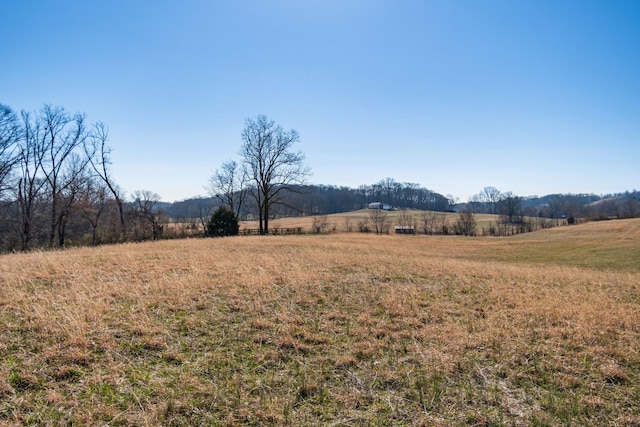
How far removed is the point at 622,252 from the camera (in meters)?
26.4

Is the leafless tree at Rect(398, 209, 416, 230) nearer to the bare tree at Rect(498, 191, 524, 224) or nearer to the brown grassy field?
the bare tree at Rect(498, 191, 524, 224)

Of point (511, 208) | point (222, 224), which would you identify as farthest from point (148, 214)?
point (511, 208)

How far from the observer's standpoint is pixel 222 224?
35844mm

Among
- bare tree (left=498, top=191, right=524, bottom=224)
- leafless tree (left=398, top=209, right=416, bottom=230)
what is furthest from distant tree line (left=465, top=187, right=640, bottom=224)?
leafless tree (left=398, top=209, right=416, bottom=230)

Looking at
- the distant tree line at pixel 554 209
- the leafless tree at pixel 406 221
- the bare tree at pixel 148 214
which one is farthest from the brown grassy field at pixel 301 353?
the distant tree line at pixel 554 209

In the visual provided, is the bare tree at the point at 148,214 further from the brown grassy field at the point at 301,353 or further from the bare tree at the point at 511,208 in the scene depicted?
the bare tree at the point at 511,208

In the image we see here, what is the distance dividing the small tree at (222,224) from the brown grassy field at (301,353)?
27.0 meters

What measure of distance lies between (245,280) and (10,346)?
466 centimetres

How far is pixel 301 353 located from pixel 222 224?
108 ft

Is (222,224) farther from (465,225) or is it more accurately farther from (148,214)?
(465,225)

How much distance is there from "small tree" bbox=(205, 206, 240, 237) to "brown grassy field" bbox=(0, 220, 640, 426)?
27.0 meters

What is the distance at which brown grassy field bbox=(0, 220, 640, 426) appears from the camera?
3.49m

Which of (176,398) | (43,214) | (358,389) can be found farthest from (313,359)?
(43,214)

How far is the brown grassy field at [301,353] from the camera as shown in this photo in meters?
3.49
